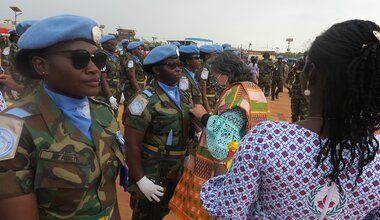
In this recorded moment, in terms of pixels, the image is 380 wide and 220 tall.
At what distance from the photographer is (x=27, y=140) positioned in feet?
4.48

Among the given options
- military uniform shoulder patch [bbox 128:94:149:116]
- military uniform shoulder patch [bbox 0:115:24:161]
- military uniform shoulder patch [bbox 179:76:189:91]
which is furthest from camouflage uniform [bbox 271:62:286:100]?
Answer: military uniform shoulder patch [bbox 0:115:24:161]

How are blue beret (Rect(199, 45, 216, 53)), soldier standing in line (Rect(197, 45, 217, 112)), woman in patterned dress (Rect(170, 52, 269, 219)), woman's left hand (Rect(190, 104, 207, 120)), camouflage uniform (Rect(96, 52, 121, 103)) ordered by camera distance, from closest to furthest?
woman in patterned dress (Rect(170, 52, 269, 219)) < woman's left hand (Rect(190, 104, 207, 120)) < soldier standing in line (Rect(197, 45, 217, 112)) < camouflage uniform (Rect(96, 52, 121, 103)) < blue beret (Rect(199, 45, 216, 53))

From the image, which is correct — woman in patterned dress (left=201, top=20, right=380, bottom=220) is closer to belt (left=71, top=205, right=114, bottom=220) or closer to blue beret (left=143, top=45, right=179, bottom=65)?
belt (left=71, top=205, right=114, bottom=220)

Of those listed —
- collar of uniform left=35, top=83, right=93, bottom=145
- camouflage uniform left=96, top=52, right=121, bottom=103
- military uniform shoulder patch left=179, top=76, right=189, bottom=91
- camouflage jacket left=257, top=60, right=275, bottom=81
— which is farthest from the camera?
camouflage jacket left=257, top=60, right=275, bottom=81

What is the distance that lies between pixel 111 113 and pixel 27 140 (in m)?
0.57

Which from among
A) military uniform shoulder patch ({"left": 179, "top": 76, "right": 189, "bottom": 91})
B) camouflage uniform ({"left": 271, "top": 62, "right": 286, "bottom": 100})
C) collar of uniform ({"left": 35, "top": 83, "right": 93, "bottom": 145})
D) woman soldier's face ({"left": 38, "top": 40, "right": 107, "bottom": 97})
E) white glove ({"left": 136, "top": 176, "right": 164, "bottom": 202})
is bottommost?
camouflage uniform ({"left": 271, "top": 62, "right": 286, "bottom": 100})

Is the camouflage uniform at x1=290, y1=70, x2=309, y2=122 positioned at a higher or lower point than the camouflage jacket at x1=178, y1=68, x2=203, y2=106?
lower

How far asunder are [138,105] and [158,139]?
326 millimetres

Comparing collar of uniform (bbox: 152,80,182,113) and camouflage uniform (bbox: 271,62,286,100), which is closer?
collar of uniform (bbox: 152,80,182,113)

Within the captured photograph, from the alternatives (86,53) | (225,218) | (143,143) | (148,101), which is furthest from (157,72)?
(225,218)

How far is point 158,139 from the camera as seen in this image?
2.75 metres

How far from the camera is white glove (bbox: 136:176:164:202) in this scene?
264cm

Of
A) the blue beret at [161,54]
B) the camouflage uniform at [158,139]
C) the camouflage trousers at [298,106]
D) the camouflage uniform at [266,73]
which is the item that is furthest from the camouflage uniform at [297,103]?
the camouflage uniform at [266,73]

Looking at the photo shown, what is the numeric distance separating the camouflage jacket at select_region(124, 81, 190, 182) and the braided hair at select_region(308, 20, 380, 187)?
164 cm
